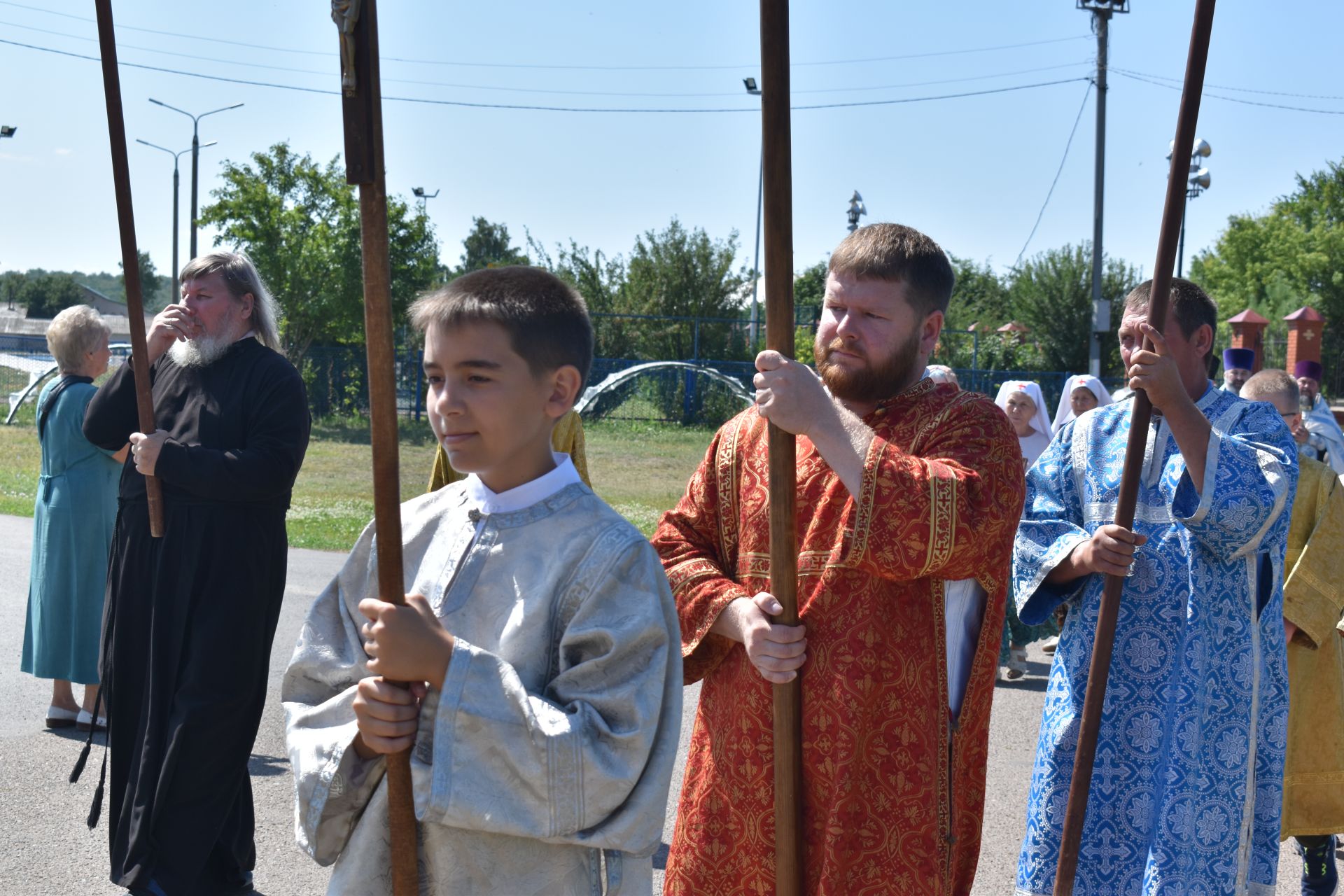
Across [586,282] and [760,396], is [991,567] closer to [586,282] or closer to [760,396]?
[760,396]

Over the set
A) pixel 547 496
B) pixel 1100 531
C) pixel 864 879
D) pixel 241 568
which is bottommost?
pixel 864 879

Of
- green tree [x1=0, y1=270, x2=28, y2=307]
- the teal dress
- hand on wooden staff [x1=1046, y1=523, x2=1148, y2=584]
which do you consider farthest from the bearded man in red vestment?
green tree [x1=0, y1=270, x2=28, y2=307]

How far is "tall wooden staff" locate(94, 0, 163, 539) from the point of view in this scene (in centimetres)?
366

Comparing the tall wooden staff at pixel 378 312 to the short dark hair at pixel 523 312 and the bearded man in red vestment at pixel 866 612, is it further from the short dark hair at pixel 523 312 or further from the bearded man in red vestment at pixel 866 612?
the bearded man in red vestment at pixel 866 612

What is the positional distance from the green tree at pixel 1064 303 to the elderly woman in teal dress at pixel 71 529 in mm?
27930

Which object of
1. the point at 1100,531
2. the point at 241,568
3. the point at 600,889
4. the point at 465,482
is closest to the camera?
the point at 600,889

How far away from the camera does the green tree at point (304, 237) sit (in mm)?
28203

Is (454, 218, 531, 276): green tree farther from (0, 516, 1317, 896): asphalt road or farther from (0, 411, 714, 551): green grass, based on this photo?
(0, 516, 1317, 896): asphalt road

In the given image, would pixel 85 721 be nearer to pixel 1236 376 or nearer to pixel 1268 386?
pixel 1268 386

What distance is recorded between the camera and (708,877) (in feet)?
8.93

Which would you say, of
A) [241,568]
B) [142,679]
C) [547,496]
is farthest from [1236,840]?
[142,679]

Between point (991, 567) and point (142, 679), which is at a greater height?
point (991, 567)

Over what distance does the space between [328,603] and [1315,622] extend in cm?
350

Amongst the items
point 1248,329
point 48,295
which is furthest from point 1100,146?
point 48,295
